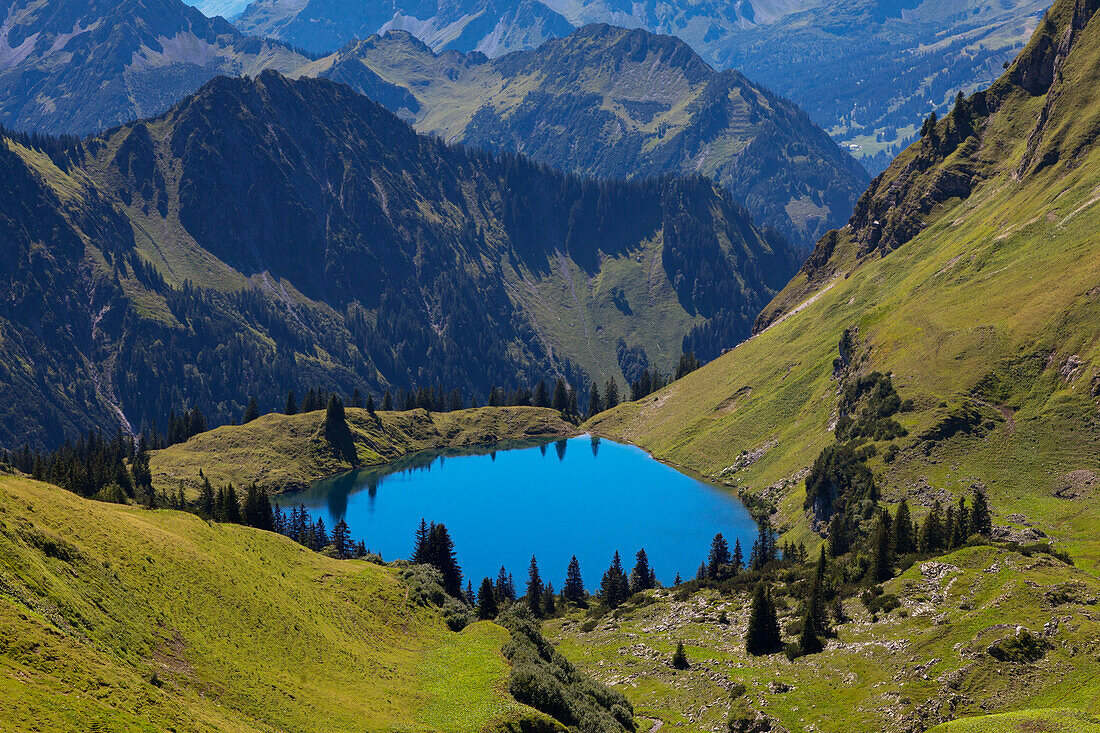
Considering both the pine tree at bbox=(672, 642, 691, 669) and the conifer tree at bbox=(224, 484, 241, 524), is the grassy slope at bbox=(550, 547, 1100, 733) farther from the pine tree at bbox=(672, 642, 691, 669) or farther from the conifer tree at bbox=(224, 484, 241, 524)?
the conifer tree at bbox=(224, 484, 241, 524)

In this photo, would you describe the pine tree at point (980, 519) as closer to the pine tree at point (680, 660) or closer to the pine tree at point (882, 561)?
the pine tree at point (882, 561)

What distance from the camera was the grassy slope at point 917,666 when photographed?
72.1 meters

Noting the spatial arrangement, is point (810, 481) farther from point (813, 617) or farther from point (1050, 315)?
point (813, 617)

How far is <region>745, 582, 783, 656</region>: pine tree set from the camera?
96.8 meters

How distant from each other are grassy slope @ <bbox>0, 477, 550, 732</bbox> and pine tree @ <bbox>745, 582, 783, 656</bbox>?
29.6 meters

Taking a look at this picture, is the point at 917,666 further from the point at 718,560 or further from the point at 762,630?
the point at 718,560

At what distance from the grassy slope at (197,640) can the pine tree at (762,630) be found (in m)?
29.6

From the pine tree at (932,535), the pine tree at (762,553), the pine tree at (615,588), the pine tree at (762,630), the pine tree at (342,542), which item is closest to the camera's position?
the pine tree at (762,630)

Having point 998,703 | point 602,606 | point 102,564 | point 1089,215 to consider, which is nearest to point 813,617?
point 998,703

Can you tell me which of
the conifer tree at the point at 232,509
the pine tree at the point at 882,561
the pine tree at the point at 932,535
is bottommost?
the pine tree at the point at 882,561

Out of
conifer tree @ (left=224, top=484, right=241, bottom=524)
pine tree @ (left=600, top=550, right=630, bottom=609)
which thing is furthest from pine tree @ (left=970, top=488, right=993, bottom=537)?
conifer tree @ (left=224, top=484, right=241, bottom=524)

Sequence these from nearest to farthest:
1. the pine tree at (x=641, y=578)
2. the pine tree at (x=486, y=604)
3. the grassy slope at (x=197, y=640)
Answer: the grassy slope at (x=197, y=640)
the pine tree at (x=486, y=604)
the pine tree at (x=641, y=578)

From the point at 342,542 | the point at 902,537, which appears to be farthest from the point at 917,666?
the point at 342,542

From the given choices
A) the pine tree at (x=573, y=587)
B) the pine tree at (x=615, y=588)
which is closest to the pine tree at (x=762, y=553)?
the pine tree at (x=615, y=588)
